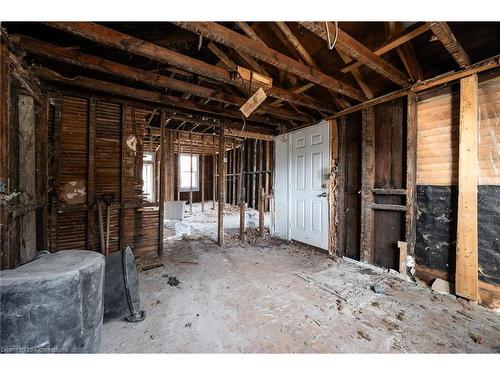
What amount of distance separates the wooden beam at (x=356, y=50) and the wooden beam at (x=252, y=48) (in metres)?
0.45

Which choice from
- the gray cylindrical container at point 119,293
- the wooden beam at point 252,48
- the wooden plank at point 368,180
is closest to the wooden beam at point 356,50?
the wooden beam at point 252,48

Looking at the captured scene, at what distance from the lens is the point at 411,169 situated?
8.82 ft

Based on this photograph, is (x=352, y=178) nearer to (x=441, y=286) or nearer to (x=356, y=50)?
(x=441, y=286)

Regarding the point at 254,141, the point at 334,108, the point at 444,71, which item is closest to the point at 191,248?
the point at 334,108

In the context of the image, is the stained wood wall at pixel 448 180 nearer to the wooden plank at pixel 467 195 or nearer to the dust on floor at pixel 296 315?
the wooden plank at pixel 467 195

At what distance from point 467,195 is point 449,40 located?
1.45 metres

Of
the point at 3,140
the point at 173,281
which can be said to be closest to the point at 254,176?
the point at 173,281

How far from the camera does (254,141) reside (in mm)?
8828

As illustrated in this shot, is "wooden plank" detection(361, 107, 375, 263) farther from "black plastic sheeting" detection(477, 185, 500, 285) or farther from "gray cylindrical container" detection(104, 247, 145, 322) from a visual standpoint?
"gray cylindrical container" detection(104, 247, 145, 322)

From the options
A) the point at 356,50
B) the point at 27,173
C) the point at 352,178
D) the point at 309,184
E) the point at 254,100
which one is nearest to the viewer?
the point at 356,50

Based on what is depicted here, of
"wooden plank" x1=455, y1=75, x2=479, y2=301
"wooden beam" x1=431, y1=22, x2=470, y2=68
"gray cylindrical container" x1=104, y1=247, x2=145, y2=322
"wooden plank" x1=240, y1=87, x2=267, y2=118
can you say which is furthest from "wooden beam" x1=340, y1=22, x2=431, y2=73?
"gray cylindrical container" x1=104, y1=247, x2=145, y2=322

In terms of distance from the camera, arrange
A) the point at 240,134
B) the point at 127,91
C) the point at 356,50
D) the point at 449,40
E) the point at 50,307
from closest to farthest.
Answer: the point at 50,307, the point at 449,40, the point at 356,50, the point at 127,91, the point at 240,134

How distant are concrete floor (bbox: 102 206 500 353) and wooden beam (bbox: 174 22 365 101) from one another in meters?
2.27
